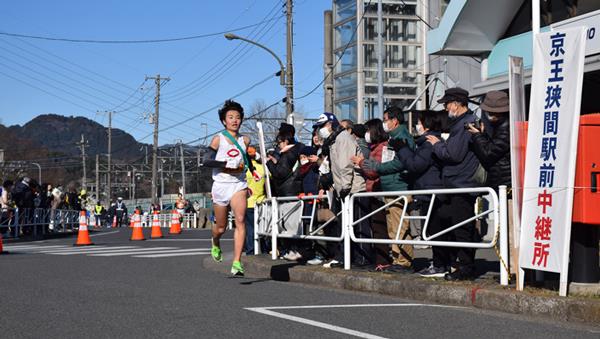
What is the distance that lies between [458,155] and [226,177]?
2790 mm

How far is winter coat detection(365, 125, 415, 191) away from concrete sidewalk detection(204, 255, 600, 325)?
3.59ft

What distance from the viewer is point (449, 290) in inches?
Result: 324

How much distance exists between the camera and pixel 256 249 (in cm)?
1367

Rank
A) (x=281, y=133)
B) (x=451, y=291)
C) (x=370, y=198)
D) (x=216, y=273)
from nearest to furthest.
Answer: (x=451, y=291) < (x=370, y=198) < (x=216, y=273) < (x=281, y=133)

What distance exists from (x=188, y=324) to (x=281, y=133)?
251 inches

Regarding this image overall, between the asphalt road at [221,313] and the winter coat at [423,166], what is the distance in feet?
4.75

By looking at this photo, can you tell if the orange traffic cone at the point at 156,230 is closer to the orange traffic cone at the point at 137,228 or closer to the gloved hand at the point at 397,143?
the orange traffic cone at the point at 137,228

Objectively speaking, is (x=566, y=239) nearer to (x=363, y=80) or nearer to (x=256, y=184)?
(x=256, y=184)

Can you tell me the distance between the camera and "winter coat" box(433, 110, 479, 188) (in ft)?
28.8

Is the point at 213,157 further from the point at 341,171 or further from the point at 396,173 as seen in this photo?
the point at 396,173

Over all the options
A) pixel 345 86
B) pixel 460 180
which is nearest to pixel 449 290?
pixel 460 180

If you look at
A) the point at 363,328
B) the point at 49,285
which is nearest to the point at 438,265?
the point at 363,328

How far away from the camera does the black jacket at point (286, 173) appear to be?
40.3ft

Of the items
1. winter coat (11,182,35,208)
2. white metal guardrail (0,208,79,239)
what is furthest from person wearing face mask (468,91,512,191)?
winter coat (11,182,35,208)
